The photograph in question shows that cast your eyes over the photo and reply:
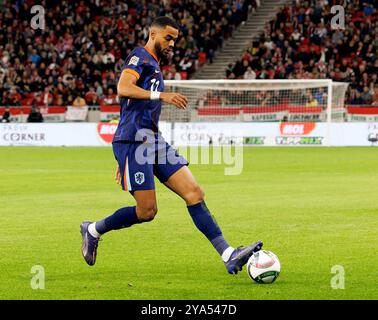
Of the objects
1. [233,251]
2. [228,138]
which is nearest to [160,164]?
[233,251]

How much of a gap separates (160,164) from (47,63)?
34.8 meters

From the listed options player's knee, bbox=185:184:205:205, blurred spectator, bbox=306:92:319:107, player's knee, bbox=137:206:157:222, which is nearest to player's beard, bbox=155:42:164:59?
player's knee, bbox=185:184:205:205

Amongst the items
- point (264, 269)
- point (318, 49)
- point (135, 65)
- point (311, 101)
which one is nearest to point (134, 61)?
point (135, 65)

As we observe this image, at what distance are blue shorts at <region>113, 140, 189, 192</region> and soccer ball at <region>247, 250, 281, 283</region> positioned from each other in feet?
3.87

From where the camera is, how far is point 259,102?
35.5 metres

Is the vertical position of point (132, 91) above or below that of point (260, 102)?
below

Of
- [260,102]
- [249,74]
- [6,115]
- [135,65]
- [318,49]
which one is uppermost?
[318,49]

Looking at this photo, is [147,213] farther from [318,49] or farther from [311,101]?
[318,49]

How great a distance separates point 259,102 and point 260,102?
5 centimetres

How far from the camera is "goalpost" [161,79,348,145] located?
113 feet

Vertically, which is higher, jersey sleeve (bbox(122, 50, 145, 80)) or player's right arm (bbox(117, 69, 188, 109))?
jersey sleeve (bbox(122, 50, 145, 80))

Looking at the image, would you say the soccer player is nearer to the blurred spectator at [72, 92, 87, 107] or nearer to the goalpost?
the goalpost
